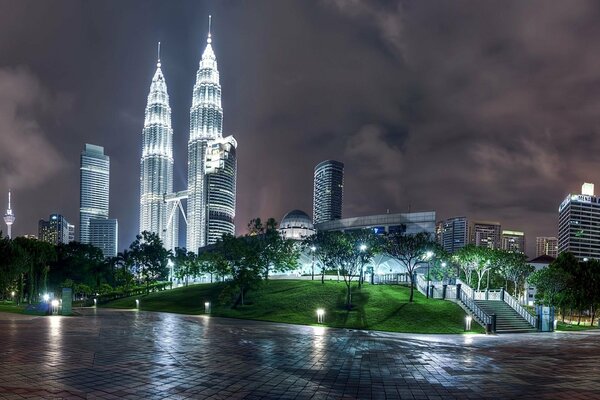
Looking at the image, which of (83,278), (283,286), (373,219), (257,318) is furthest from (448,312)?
(373,219)

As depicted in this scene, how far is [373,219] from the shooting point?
144 metres

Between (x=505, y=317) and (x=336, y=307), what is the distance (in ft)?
54.1

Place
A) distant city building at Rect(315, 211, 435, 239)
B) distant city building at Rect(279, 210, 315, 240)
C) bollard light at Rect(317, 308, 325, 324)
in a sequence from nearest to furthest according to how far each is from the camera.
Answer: bollard light at Rect(317, 308, 325, 324), distant city building at Rect(315, 211, 435, 239), distant city building at Rect(279, 210, 315, 240)

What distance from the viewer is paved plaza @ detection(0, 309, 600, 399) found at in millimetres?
10539

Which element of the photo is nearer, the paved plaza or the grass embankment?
the paved plaza

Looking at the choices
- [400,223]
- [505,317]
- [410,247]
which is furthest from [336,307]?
[400,223]

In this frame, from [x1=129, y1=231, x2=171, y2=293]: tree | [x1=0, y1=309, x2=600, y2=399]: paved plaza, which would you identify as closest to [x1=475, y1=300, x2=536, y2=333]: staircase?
[x1=0, y1=309, x2=600, y2=399]: paved plaza

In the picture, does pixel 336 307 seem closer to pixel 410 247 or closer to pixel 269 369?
pixel 410 247

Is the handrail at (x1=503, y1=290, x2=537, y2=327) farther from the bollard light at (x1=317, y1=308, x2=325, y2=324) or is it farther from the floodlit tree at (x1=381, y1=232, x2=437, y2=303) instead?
the bollard light at (x1=317, y1=308, x2=325, y2=324)

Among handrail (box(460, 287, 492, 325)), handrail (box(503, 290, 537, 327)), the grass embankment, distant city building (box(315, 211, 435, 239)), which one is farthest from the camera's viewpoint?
distant city building (box(315, 211, 435, 239))

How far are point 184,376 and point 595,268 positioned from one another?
62350mm

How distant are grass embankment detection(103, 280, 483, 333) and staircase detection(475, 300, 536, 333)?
2.38 metres

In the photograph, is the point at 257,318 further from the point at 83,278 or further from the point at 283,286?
the point at 83,278

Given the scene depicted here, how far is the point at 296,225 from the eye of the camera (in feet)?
547
